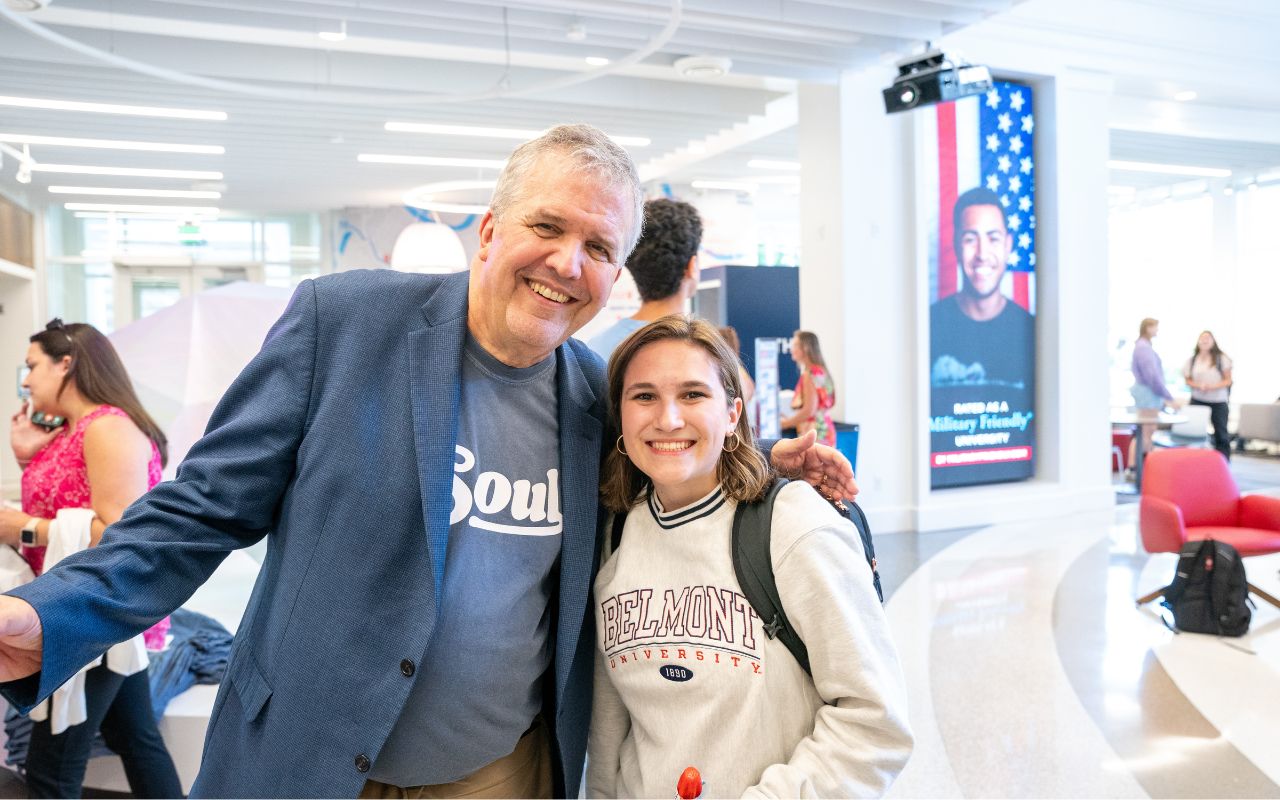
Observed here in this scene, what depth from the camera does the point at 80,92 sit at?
9.44m

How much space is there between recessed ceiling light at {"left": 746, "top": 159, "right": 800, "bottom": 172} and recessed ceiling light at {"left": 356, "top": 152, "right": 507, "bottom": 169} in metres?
3.88

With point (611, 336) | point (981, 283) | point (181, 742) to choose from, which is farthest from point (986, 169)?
point (181, 742)

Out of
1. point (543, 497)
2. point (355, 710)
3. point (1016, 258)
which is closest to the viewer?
point (355, 710)

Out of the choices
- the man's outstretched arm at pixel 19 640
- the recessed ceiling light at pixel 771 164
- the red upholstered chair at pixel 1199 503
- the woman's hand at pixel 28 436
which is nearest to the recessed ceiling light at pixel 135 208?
the recessed ceiling light at pixel 771 164

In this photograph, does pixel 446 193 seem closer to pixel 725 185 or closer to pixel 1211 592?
pixel 725 185

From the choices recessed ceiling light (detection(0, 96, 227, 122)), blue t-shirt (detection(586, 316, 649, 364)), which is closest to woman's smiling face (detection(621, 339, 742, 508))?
blue t-shirt (detection(586, 316, 649, 364))

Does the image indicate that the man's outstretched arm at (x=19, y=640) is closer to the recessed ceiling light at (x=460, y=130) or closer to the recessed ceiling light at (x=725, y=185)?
the recessed ceiling light at (x=460, y=130)

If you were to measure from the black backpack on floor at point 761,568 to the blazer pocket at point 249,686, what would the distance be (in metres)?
0.75

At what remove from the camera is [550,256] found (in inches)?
56.1

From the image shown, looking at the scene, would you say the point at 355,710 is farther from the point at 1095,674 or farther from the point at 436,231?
the point at 436,231

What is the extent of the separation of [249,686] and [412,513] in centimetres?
37

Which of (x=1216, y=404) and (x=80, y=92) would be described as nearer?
(x=80, y=92)

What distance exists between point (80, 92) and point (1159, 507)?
10.4m

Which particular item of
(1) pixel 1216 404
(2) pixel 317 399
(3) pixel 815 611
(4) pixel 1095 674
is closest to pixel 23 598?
(2) pixel 317 399
